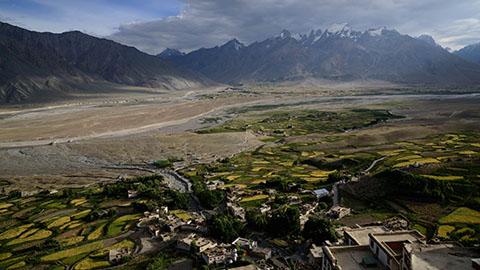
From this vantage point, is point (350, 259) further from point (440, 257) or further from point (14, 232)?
point (14, 232)

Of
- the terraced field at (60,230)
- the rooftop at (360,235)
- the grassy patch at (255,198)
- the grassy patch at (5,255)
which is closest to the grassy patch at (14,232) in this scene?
the terraced field at (60,230)

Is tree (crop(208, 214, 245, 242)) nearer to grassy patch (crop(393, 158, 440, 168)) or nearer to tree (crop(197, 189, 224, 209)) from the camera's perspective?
tree (crop(197, 189, 224, 209))

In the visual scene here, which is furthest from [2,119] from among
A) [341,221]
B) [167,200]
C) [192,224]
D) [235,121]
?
[341,221]

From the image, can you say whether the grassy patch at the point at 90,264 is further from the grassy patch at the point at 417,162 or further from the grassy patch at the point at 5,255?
the grassy patch at the point at 417,162

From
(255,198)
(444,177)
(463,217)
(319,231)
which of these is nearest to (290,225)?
(319,231)

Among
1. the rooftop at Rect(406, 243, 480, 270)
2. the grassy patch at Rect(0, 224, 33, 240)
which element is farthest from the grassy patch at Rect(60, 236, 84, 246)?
the rooftop at Rect(406, 243, 480, 270)

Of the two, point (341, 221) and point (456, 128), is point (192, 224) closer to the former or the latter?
point (341, 221)
